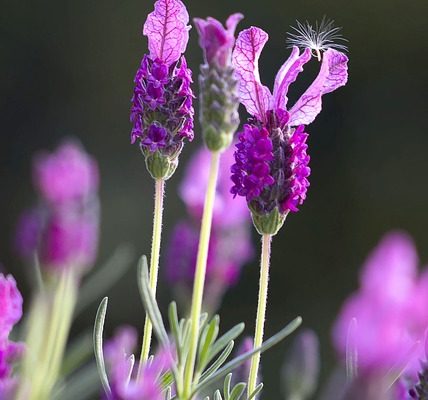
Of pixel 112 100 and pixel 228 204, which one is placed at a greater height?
pixel 228 204

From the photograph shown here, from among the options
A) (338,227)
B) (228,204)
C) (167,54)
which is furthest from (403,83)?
(167,54)

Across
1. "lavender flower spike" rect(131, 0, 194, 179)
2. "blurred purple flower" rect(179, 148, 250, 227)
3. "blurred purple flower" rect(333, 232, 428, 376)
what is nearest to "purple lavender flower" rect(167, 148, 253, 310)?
"blurred purple flower" rect(179, 148, 250, 227)

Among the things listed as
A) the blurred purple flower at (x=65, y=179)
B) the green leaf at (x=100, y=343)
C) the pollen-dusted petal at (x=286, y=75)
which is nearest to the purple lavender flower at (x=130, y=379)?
the green leaf at (x=100, y=343)

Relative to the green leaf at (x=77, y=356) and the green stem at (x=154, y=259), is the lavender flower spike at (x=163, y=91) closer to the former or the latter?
the green stem at (x=154, y=259)

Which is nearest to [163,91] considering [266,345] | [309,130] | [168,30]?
[168,30]

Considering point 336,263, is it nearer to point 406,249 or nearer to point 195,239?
point 195,239

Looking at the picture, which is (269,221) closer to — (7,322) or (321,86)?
(321,86)
